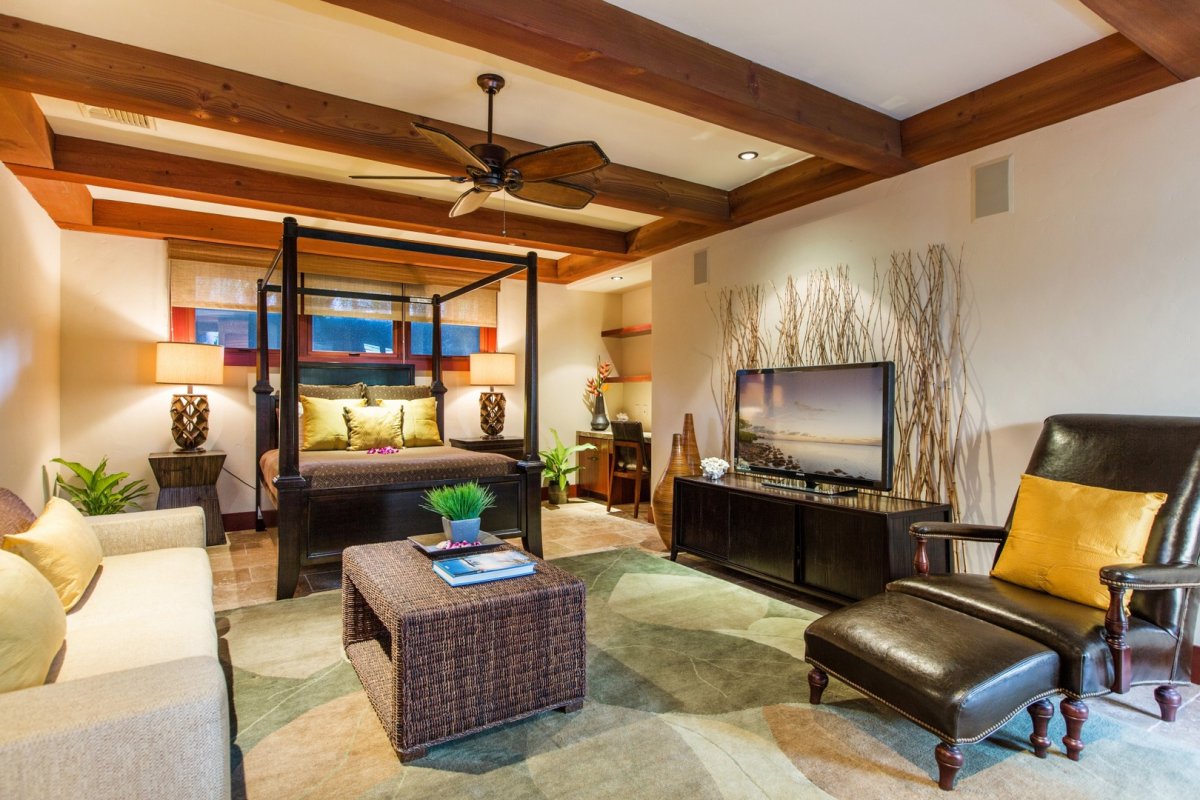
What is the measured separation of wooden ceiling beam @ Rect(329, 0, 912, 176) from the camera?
7.09ft

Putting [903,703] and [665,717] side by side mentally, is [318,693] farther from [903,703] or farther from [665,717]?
[903,703]

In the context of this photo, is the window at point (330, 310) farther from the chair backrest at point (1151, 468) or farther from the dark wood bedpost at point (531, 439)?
the chair backrest at point (1151, 468)

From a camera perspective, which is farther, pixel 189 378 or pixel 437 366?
pixel 437 366

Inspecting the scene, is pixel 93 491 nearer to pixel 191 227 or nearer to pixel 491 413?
pixel 191 227

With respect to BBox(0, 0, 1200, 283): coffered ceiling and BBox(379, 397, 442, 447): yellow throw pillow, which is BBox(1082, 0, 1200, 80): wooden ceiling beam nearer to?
BBox(0, 0, 1200, 283): coffered ceiling

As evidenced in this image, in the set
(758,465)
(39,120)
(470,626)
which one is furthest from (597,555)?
(39,120)

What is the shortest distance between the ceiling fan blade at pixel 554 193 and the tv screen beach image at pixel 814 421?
5.62ft

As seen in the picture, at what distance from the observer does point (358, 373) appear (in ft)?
19.2

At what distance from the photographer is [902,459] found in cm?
361

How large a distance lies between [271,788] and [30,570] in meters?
0.89

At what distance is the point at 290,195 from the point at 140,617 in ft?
10.4

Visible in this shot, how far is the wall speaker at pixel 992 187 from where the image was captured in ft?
10.4

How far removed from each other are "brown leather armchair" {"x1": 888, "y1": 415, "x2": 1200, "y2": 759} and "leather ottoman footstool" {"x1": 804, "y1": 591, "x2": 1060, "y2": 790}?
0.10 m

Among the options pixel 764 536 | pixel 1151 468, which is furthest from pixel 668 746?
pixel 1151 468
